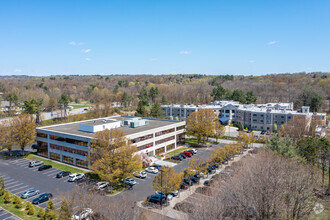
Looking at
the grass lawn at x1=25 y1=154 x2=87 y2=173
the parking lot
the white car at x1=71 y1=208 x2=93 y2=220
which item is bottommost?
the parking lot

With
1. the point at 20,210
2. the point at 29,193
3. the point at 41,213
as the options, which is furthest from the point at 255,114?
the point at 20,210

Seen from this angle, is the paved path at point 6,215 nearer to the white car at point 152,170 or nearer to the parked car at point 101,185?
the parked car at point 101,185

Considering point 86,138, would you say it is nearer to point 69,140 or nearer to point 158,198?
point 69,140

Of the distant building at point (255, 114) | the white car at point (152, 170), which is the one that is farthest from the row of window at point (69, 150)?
the distant building at point (255, 114)

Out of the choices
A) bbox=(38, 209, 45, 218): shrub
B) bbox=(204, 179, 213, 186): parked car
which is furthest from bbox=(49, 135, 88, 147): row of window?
bbox=(204, 179, 213, 186): parked car

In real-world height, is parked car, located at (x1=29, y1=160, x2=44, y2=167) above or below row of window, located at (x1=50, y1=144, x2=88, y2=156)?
below

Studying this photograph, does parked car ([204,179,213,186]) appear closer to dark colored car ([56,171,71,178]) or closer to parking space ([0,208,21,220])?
dark colored car ([56,171,71,178])
